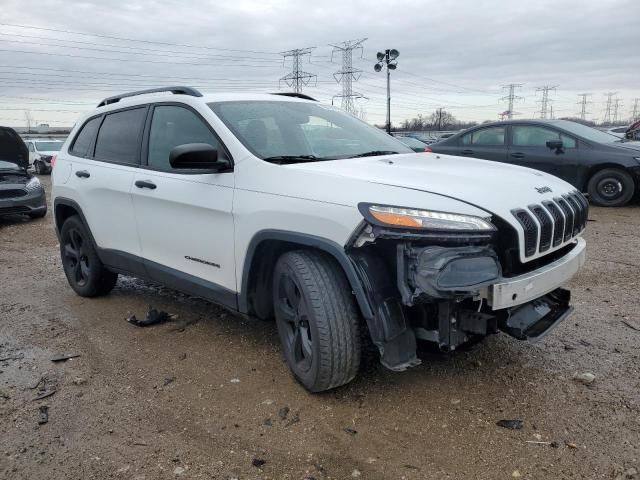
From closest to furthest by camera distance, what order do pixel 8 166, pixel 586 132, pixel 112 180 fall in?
pixel 112 180 < pixel 586 132 < pixel 8 166

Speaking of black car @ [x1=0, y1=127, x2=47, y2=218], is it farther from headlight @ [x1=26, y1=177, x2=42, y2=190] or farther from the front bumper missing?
the front bumper missing

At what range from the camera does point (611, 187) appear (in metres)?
9.27

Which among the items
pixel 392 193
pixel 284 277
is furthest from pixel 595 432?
pixel 284 277

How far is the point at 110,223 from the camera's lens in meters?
4.55

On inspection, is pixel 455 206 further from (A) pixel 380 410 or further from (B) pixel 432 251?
(A) pixel 380 410

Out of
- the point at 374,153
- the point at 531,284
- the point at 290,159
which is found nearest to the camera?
the point at 531,284

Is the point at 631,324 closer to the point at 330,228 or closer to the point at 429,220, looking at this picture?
the point at 429,220

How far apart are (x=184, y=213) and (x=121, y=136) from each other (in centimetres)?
130

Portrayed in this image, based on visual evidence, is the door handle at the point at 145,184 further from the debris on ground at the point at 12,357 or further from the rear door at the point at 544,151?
the rear door at the point at 544,151

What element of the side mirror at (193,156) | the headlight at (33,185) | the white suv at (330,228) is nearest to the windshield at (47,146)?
the headlight at (33,185)

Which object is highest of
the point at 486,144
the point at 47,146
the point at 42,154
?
the point at 486,144

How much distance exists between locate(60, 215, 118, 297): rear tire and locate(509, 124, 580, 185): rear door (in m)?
7.30

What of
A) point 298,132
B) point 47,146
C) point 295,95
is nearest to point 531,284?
point 298,132

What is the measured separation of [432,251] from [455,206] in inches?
10.1
